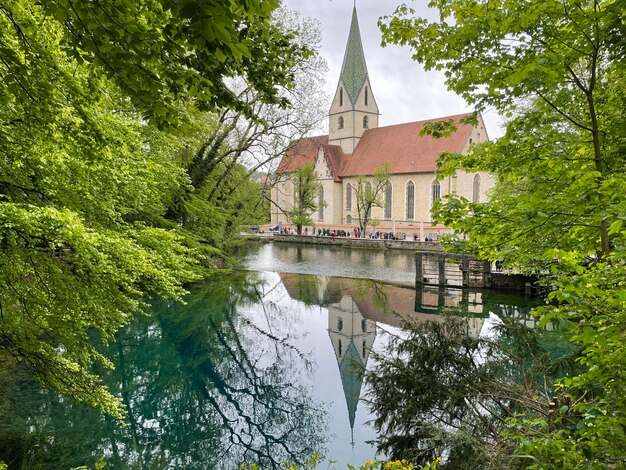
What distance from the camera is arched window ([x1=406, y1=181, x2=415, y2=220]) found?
48.8 meters

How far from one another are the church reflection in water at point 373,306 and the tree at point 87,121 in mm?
5910

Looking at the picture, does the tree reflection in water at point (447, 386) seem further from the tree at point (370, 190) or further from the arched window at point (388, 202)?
the arched window at point (388, 202)

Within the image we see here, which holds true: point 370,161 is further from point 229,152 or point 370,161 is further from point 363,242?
point 229,152

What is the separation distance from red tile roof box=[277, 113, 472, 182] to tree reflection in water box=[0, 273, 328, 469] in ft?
115

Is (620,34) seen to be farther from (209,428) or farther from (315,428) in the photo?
(209,428)

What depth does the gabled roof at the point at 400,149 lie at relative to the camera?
152ft

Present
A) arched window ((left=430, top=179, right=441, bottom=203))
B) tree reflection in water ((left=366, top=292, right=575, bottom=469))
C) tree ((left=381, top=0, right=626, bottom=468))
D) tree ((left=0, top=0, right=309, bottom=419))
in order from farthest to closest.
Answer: arched window ((left=430, top=179, right=441, bottom=203)) → tree reflection in water ((left=366, top=292, right=575, bottom=469)) → tree ((left=381, top=0, right=626, bottom=468)) → tree ((left=0, top=0, right=309, bottom=419))

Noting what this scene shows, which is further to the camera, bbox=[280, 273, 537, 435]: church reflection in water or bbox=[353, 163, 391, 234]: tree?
bbox=[353, 163, 391, 234]: tree

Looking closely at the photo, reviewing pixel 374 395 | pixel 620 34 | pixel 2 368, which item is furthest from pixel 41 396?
pixel 620 34

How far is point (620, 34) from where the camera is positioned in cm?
375

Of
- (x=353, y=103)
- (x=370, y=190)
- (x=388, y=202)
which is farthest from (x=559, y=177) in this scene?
(x=353, y=103)

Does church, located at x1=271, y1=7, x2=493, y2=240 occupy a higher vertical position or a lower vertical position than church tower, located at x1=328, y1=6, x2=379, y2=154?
lower

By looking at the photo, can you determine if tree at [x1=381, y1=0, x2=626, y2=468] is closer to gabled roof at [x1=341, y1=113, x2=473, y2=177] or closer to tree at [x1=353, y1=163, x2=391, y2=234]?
tree at [x1=353, y1=163, x2=391, y2=234]

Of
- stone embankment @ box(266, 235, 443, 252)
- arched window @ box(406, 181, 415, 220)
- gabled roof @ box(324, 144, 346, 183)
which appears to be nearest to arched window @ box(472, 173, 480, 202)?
arched window @ box(406, 181, 415, 220)
